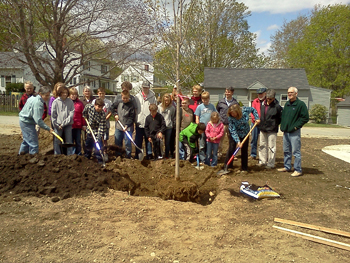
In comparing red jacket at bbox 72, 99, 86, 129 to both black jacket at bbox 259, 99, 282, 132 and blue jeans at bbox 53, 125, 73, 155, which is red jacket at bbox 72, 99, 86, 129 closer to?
blue jeans at bbox 53, 125, 73, 155

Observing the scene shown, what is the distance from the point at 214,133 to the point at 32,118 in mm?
3880

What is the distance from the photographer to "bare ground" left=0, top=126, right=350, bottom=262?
324 cm

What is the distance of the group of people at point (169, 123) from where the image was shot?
6203mm

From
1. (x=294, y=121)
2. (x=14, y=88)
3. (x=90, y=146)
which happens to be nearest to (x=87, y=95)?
(x=90, y=146)

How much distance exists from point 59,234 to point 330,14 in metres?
38.9

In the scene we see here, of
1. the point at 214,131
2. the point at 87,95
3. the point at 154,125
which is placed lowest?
the point at 214,131

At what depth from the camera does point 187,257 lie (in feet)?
10.3

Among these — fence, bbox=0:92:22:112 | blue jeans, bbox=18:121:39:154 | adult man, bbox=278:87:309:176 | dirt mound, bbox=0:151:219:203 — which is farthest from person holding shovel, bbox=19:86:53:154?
fence, bbox=0:92:22:112

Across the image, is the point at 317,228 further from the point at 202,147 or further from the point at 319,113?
the point at 319,113

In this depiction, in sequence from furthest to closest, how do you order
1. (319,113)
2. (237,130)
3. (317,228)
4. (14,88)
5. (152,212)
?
1. (14,88)
2. (319,113)
3. (237,130)
4. (152,212)
5. (317,228)

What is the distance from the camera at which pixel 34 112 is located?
5883 mm

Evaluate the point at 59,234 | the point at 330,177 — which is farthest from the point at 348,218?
the point at 59,234

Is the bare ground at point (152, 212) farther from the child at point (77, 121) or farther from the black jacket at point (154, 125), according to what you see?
the child at point (77, 121)

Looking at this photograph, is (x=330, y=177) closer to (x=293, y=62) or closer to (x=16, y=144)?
(x=16, y=144)
